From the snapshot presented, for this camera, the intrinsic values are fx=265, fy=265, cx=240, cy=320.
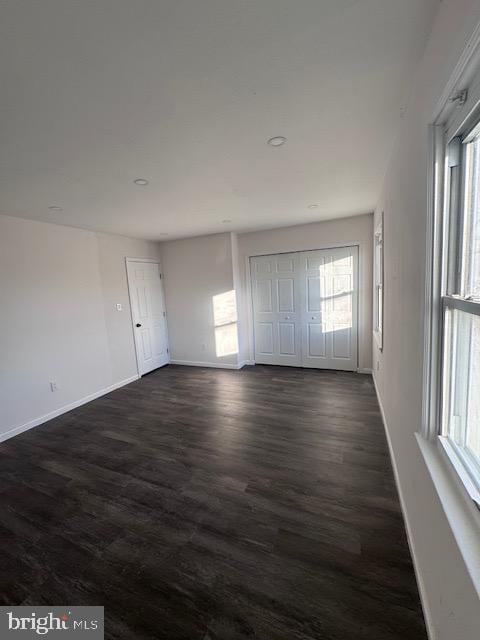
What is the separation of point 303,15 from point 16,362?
3.90 meters

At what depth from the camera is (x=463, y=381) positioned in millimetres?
1062

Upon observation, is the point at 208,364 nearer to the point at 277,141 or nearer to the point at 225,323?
the point at 225,323

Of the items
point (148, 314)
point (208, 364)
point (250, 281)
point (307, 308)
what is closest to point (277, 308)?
point (307, 308)

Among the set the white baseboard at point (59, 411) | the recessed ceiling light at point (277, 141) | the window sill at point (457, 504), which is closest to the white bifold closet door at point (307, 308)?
the white baseboard at point (59, 411)

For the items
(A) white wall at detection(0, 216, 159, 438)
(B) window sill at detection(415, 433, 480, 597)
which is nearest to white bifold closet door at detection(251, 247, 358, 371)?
(A) white wall at detection(0, 216, 159, 438)

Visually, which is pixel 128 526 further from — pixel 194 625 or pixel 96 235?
pixel 96 235

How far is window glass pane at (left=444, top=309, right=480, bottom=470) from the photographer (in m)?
0.96

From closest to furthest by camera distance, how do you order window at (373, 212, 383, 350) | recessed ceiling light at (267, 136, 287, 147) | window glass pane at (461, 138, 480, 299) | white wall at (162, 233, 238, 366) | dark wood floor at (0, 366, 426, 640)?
window glass pane at (461, 138, 480, 299) < dark wood floor at (0, 366, 426, 640) < recessed ceiling light at (267, 136, 287, 147) < window at (373, 212, 383, 350) < white wall at (162, 233, 238, 366)

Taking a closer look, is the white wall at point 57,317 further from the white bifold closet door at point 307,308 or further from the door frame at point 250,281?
the white bifold closet door at point 307,308

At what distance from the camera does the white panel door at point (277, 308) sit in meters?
4.68

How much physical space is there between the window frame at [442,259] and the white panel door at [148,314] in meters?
4.46

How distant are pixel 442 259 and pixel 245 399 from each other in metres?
2.97

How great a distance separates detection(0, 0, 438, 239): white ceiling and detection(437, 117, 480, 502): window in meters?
0.61

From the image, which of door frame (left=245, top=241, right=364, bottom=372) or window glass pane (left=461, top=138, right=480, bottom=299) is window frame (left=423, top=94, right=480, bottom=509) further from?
door frame (left=245, top=241, right=364, bottom=372)
